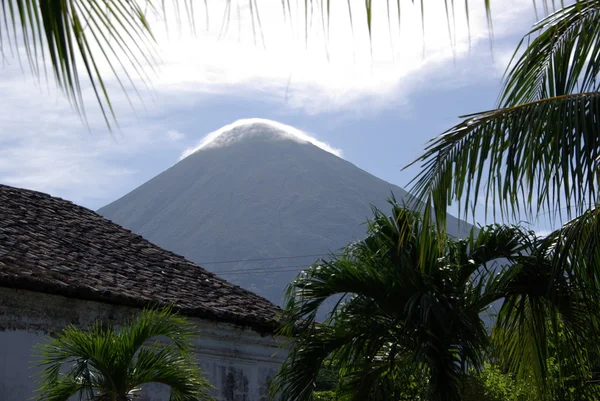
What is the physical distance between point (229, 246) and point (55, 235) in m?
172

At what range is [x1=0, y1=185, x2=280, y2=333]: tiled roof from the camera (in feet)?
28.6

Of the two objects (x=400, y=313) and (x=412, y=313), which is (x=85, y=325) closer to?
(x=400, y=313)

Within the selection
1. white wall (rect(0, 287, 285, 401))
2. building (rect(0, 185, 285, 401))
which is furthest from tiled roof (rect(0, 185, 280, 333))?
white wall (rect(0, 287, 285, 401))

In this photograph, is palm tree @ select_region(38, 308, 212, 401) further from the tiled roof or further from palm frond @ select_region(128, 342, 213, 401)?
the tiled roof

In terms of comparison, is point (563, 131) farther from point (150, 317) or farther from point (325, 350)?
point (325, 350)

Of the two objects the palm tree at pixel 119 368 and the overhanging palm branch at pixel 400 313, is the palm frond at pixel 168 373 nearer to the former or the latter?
the palm tree at pixel 119 368

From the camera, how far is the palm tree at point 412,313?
7.48 m

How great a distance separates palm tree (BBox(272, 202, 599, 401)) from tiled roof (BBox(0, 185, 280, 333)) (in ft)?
7.41

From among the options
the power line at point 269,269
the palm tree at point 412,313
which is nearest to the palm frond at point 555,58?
the palm tree at point 412,313

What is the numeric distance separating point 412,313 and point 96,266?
4357 mm

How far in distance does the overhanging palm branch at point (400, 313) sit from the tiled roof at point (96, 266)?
7.27 feet

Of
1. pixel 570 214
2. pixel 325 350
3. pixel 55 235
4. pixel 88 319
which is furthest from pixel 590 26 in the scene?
→ pixel 55 235

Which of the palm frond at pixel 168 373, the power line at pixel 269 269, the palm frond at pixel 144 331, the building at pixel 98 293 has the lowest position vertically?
the palm frond at pixel 168 373

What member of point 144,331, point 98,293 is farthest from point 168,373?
point 98,293
